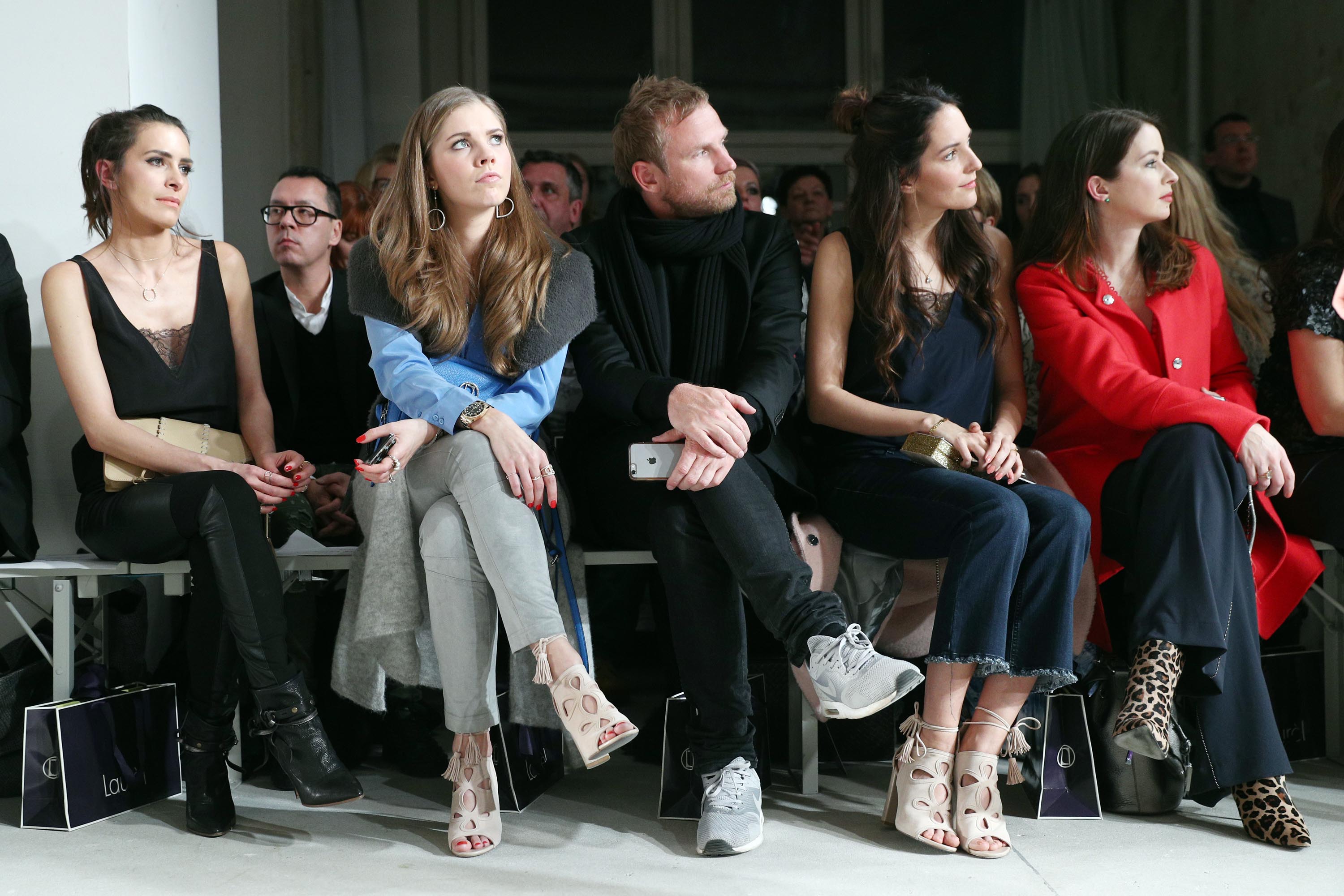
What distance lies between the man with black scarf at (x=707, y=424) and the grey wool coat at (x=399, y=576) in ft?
0.34

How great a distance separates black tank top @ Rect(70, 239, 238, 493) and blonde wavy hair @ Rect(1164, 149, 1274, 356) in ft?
6.98

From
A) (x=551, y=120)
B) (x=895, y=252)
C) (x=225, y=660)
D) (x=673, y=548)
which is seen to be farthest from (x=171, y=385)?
(x=551, y=120)

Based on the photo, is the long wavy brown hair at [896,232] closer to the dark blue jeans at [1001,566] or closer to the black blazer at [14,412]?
the dark blue jeans at [1001,566]

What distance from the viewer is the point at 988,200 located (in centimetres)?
290

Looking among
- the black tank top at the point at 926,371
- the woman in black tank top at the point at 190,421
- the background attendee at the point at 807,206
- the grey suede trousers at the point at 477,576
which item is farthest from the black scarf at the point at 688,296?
the background attendee at the point at 807,206

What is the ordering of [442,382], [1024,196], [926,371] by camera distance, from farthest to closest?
1. [1024,196]
2. [926,371]
3. [442,382]

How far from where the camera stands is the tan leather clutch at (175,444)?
2.31m

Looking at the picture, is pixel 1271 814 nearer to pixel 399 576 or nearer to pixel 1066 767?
pixel 1066 767

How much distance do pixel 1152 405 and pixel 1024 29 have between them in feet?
16.3

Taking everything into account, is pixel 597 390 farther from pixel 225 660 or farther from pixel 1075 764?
pixel 1075 764

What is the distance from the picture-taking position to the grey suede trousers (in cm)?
199

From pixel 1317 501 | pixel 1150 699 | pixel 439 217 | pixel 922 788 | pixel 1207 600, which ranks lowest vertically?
pixel 922 788

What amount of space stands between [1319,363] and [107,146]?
256cm

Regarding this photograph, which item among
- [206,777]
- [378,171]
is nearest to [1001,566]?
[206,777]
